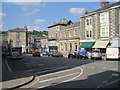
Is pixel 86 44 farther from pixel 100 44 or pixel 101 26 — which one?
pixel 101 26

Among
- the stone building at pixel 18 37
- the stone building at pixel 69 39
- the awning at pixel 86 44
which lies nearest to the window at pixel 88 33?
the awning at pixel 86 44

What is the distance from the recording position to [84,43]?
38938 mm

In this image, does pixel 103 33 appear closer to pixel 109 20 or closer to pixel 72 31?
pixel 109 20

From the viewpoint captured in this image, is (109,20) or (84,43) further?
(84,43)

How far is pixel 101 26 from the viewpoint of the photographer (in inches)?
1389

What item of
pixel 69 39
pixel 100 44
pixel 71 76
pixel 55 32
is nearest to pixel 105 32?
pixel 100 44

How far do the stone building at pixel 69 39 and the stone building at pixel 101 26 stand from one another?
373cm

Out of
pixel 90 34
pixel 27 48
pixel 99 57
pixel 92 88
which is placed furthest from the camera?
pixel 27 48

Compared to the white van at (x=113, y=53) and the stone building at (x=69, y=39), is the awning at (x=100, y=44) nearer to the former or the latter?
the white van at (x=113, y=53)

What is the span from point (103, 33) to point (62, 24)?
88.3 feet

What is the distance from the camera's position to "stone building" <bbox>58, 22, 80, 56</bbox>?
4389 centimetres

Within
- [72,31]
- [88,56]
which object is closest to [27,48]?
[72,31]

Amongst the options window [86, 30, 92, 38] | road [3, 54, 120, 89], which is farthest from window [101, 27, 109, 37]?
road [3, 54, 120, 89]

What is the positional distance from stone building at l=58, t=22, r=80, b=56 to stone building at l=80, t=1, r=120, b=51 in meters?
3.73
